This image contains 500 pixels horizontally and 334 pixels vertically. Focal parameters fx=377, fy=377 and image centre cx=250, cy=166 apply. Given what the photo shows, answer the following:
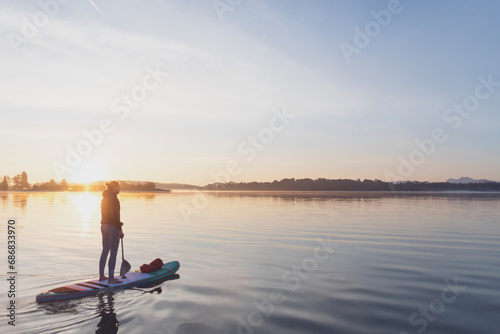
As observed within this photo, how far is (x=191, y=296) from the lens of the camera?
420 inches

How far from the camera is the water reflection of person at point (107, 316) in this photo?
25.9 feet

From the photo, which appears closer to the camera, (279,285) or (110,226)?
(110,226)

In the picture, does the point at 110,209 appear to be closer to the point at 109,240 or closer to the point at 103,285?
the point at 109,240

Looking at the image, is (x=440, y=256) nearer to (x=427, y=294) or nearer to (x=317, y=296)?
(x=427, y=294)

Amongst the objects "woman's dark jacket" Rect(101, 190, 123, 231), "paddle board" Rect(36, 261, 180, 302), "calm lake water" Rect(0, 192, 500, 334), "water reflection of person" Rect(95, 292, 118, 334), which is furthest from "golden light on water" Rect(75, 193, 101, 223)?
"water reflection of person" Rect(95, 292, 118, 334)

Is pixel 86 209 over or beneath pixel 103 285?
over

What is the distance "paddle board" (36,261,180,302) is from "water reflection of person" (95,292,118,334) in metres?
0.39

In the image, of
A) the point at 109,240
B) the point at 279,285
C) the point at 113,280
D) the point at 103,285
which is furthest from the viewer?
the point at 279,285

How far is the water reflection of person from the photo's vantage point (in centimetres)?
790

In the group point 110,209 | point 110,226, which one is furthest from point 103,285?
point 110,209

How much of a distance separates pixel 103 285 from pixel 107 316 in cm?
248

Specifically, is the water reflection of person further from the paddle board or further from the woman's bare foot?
the woman's bare foot

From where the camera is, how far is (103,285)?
11086 mm

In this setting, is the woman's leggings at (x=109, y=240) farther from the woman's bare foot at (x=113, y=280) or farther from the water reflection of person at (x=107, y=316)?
the water reflection of person at (x=107, y=316)
